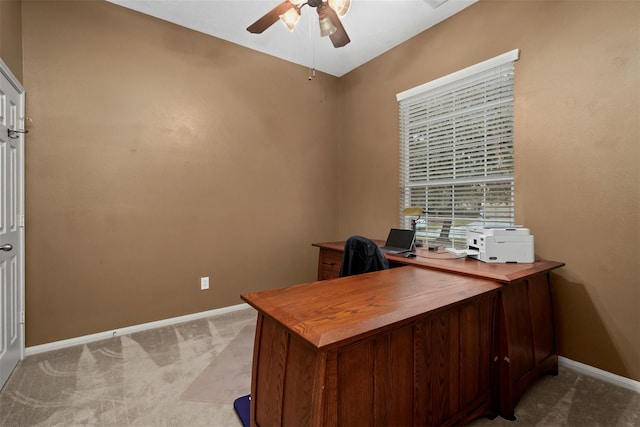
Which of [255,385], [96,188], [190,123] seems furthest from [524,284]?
[96,188]

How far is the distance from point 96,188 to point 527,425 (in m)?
3.50

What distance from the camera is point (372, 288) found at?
1533 millimetres

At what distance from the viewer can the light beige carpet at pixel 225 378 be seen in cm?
184

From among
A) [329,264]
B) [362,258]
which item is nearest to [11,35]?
[362,258]

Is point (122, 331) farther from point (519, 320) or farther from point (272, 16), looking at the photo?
point (519, 320)

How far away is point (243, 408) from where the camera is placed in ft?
5.58

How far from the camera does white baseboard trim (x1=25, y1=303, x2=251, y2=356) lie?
7.85 feet

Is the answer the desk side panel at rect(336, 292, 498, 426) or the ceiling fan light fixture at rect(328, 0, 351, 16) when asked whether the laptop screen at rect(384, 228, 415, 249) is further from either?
the ceiling fan light fixture at rect(328, 0, 351, 16)

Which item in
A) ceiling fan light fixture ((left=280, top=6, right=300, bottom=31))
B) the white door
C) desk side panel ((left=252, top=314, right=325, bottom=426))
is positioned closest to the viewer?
desk side panel ((left=252, top=314, right=325, bottom=426))

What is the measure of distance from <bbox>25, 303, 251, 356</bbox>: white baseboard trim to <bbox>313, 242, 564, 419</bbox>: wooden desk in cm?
205

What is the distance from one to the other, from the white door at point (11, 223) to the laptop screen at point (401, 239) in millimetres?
2853

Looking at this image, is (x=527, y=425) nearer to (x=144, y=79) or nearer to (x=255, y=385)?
→ (x=255, y=385)

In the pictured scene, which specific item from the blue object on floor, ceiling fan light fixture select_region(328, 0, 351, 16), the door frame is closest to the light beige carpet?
the blue object on floor

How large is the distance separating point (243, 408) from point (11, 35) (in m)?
2.98
